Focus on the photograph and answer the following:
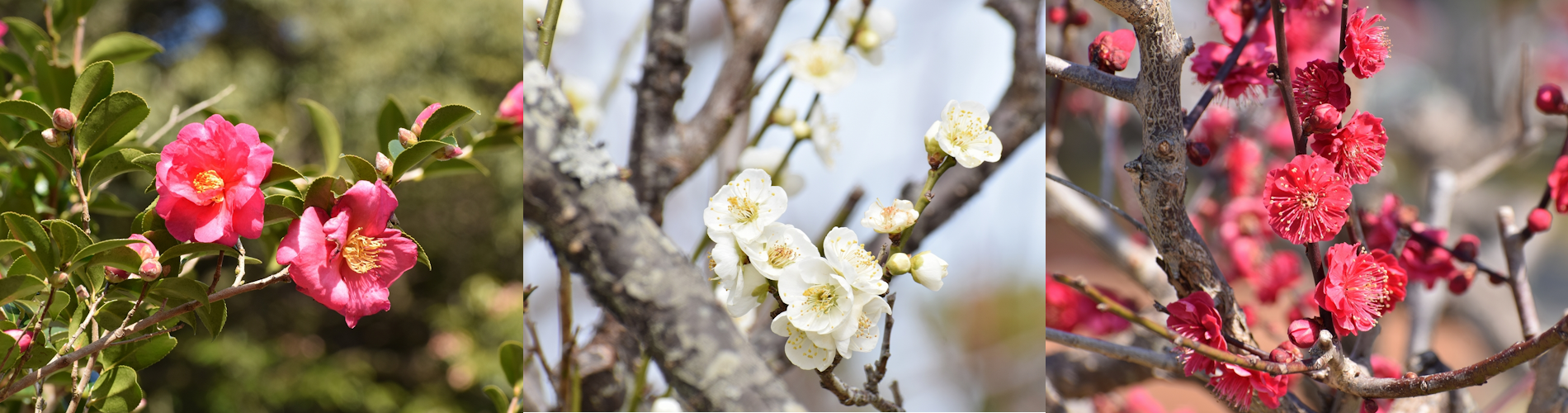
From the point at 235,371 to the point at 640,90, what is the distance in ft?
6.59

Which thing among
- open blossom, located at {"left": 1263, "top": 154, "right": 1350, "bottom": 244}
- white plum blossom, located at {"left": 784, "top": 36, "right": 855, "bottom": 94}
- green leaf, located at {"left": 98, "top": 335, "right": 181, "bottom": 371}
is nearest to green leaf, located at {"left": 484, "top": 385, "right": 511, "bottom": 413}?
green leaf, located at {"left": 98, "top": 335, "right": 181, "bottom": 371}

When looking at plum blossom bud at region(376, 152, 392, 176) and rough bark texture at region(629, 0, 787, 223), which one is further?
rough bark texture at region(629, 0, 787, 223)

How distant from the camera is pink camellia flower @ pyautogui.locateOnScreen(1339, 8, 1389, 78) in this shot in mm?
286

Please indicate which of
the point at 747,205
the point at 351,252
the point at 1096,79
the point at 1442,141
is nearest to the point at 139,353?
the point at 351,252

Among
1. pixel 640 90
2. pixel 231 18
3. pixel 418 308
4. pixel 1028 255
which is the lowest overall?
pixel 418 308

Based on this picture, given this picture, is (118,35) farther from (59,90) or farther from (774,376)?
(774,376)

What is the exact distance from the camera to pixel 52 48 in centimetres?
39

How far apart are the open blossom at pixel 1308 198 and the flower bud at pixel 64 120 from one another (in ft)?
1.35

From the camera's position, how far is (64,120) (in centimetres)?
27

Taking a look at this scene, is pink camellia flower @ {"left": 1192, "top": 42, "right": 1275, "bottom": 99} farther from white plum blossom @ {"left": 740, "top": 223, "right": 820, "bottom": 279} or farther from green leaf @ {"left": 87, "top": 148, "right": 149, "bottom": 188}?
green leaf @ {"left": 87, "top": 148, "right": 149, "bottom": 188}

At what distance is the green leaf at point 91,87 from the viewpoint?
0.28 metres

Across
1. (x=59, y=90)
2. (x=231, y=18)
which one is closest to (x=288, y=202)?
(x=59, y=90)

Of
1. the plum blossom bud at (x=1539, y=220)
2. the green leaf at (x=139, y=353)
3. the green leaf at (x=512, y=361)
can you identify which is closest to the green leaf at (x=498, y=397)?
the green leaf at (x=512, y=361)

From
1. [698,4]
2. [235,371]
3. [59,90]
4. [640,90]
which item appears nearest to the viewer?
[59,90]
